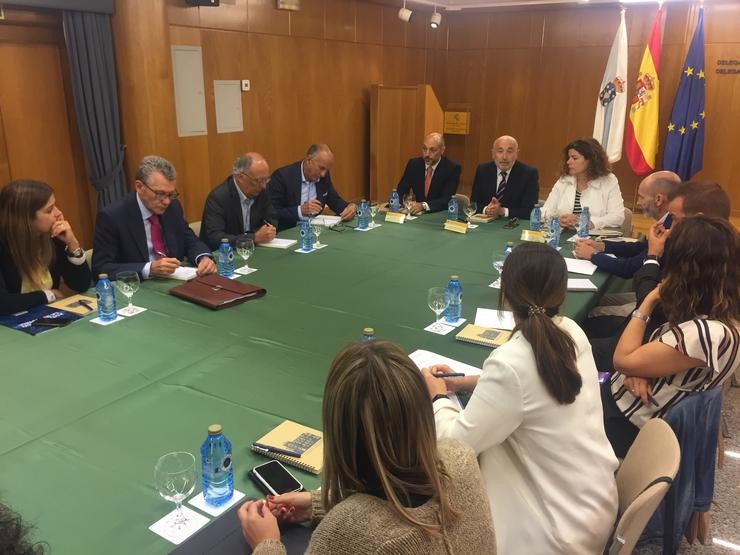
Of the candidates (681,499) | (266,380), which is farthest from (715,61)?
(266,380)

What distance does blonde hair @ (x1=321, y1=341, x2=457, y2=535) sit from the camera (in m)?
1.06

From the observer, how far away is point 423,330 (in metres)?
2.53

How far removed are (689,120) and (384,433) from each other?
718 cm

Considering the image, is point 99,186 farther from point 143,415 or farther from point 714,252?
point 714,252

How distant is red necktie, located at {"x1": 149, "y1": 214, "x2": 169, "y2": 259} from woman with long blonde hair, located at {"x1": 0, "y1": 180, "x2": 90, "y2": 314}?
53cm

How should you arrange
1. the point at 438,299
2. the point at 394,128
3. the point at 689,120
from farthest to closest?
1. the point at 394,128
2. the point at 689,120
3. the point at 438,299

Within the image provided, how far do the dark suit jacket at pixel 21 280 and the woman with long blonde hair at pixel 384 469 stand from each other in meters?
2.09

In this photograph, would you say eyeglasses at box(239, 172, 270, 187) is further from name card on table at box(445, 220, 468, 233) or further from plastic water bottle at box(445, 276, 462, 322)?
plastic water bottle at box(445, 276, 462, 322)

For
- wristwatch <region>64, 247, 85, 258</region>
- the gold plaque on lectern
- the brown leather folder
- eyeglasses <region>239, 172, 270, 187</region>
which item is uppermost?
the gold plaque on lectern

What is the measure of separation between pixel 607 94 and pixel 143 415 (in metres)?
6.98

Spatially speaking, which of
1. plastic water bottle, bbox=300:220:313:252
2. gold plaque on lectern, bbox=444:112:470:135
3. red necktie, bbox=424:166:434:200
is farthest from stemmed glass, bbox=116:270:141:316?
gold plaque on lectern, bbox=444:112:470:135

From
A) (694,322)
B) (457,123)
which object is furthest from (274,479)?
(457,123)

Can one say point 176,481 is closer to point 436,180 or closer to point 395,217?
point 395,217

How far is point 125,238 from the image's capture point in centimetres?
332
